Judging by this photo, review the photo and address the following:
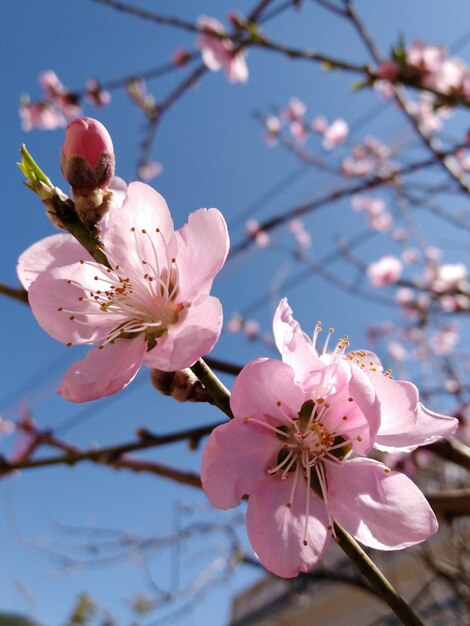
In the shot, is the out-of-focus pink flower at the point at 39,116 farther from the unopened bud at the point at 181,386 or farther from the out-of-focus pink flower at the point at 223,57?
the unopened bud at the point at 181,386

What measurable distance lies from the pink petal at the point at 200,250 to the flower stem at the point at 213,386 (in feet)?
0.41

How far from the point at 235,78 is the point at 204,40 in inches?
13.5

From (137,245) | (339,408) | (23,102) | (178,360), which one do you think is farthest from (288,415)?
(23,102)

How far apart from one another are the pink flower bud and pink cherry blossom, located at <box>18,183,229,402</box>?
0.15ft

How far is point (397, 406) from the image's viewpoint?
0.58 metres

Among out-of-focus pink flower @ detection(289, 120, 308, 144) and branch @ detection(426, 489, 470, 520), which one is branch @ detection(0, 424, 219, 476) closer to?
branch @ detection(426, 489, 470, 520)

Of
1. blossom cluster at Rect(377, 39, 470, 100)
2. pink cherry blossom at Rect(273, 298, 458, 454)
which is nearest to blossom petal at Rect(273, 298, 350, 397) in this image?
pink cherry blossom at Rect(273, 298, 458, 454)

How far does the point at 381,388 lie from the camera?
0.59 m

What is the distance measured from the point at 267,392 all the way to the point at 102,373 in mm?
202

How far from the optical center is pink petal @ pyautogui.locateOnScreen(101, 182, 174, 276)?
693mm

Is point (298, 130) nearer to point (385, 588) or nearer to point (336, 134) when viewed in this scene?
point (336, 134)

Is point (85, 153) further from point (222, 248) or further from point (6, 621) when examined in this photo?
point (6, 621)

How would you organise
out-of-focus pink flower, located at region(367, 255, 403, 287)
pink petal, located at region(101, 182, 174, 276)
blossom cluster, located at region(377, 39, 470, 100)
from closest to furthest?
pink petal, located at region(101, 182, 174, 276) → blossom cluster, located at region(377, 39, 470, 100) → out-of-focus pink flower, located at region(367, 255, 403, 287)

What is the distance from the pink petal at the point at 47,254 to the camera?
0.77 m
